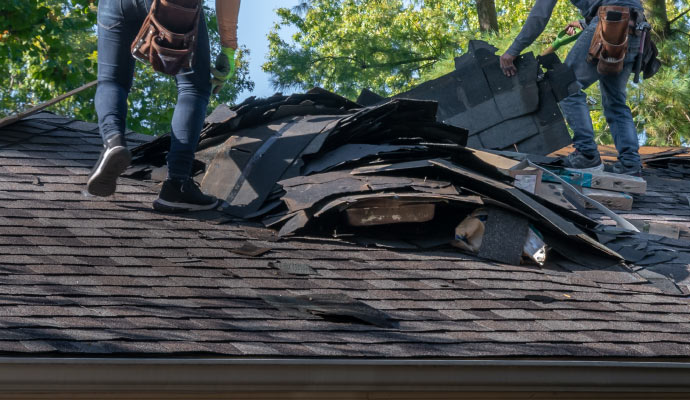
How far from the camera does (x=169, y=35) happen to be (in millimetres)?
5426

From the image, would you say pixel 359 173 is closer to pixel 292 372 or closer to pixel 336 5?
pixel 292 372

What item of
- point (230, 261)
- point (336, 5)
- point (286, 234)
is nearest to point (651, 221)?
point (286, 234)

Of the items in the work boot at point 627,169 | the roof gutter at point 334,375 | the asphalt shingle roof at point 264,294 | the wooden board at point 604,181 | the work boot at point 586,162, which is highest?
the work boot at point 586,162

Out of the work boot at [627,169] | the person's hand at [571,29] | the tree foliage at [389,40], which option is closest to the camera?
the work boot at [627,169]

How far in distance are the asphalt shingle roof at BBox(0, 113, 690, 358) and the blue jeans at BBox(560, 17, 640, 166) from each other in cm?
205

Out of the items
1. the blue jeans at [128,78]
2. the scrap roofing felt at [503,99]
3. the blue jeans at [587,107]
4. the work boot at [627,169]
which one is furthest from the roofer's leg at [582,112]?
the blue jeans at [128,78]

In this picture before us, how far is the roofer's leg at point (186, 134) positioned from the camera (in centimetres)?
574

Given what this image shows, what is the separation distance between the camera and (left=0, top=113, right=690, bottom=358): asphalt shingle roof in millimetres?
3723

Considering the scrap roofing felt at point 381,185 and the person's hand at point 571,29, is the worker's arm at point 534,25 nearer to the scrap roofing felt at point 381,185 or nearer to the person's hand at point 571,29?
the person's hand at point 571,29

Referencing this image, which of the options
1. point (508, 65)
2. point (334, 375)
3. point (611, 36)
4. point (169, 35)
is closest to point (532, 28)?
point (508, 65)

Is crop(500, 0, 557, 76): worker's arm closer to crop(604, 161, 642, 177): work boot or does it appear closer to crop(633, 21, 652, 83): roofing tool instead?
crop(633, 21, 652, 83): roofing tool

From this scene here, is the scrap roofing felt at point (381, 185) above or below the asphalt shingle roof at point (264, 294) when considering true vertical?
above

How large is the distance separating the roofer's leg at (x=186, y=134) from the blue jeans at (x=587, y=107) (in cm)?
344

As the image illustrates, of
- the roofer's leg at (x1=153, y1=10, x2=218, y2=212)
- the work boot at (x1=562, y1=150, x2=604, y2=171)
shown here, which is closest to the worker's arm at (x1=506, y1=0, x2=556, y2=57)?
the work boot at (x1=562, y1=150, x2=604, y2=171)
